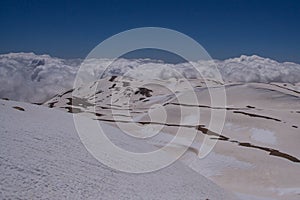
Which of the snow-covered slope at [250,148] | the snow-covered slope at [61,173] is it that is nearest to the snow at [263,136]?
the snow-covered slope at [250,148]

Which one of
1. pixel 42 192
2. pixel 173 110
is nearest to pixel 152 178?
pixel 42 192

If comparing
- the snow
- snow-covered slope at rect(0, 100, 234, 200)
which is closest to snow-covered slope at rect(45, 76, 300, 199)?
the snow

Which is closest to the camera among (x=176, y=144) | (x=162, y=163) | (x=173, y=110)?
(x=162, y=163)

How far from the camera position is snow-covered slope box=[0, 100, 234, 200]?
12984mm

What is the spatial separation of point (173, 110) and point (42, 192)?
77.3m

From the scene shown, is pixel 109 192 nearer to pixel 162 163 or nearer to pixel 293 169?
pixel 162 163

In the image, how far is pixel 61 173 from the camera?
14.8 m

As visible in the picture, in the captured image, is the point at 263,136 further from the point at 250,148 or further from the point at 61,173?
the point at 61,173

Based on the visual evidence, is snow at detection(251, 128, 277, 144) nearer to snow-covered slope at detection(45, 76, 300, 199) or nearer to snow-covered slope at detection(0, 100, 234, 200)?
snow-covered slope at detection(45, 76, 300, 199)

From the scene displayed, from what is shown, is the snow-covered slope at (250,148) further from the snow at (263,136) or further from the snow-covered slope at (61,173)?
the snow-covered slope at (61,173)

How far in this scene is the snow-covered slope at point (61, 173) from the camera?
13.0 meters

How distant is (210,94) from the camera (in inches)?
4739

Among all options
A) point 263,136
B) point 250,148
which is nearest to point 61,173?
point 250,148

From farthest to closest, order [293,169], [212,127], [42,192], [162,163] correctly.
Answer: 1. [212,127]
2. [293,169]
3. [162,163]
4. [42,192]
